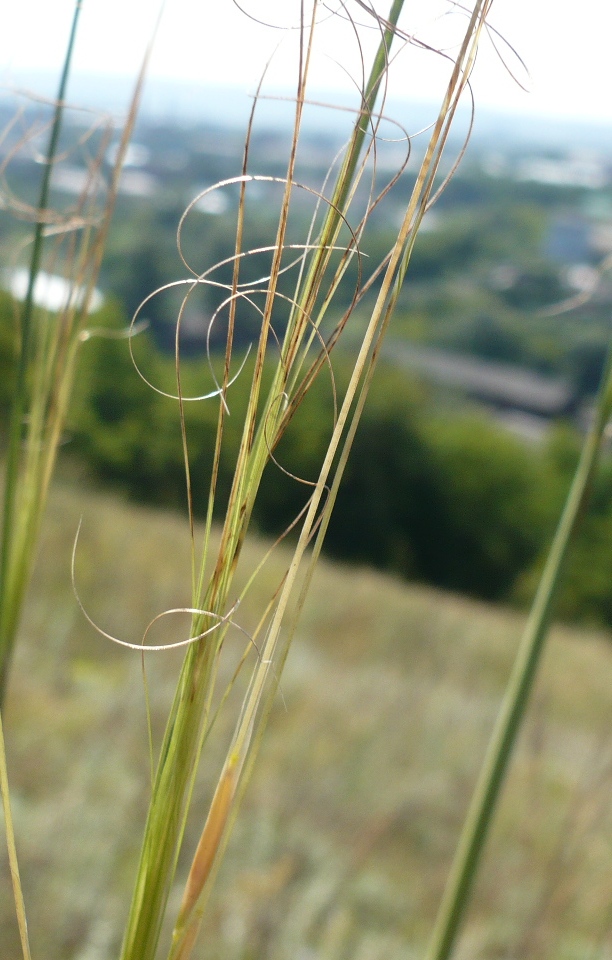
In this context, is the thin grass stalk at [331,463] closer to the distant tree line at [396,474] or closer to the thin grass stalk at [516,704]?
the thin grass stalk at [516,704]

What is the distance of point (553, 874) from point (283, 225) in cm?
169

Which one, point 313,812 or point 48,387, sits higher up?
point 48,387

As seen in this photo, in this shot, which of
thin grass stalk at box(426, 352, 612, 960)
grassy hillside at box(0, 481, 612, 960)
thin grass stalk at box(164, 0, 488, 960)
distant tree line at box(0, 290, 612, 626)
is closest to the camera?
thin grass stalk at box(164, 0, 488, 960)

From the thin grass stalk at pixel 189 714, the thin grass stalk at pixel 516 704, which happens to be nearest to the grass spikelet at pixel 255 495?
the thin grass stalk at pixel 189 714

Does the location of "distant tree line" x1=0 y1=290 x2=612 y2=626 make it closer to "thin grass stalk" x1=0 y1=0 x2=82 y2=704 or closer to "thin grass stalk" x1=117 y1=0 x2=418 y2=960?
"thin grass stalk" x1=0 y1=0 x2=82 y2=704

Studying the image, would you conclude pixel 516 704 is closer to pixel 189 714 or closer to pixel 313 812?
pixel 189 714

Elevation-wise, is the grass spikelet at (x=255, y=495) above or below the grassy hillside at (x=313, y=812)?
above

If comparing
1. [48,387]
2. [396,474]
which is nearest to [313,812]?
[48,387]

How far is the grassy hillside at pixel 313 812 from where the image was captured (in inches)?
50.1

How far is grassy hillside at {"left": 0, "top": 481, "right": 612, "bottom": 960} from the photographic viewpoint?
1.27 metres

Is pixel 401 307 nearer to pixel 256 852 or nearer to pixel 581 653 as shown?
pixel 581 653

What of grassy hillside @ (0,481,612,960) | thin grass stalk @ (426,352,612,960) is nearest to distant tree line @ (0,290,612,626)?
grassy hillside @ (0,481,612,960)

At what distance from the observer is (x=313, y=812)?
1796mm

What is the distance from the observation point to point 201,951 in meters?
1.24
